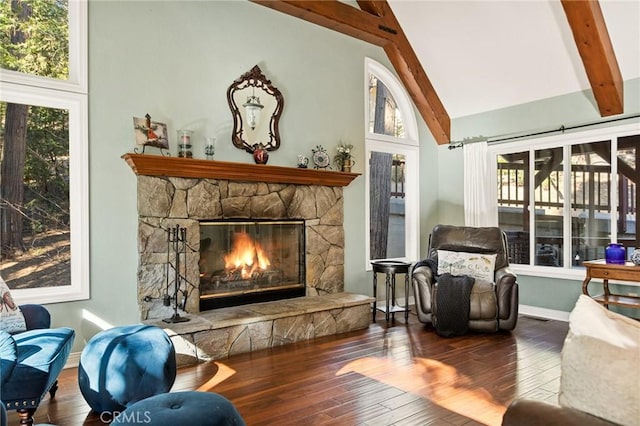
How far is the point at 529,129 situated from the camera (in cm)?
531

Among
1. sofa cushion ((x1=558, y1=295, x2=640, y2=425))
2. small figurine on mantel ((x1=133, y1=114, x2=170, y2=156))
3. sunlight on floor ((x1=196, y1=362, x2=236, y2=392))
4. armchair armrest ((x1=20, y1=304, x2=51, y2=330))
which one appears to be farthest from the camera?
small figurine on mantel ((x1=133, y1=114, x2=170, y2=156))

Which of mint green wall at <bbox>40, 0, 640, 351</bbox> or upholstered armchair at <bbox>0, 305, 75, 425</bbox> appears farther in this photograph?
mint green wall at <bbox>40, 0, 640, 351</bbox>

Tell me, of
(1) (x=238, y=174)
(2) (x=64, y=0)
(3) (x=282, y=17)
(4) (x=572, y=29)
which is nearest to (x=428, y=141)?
(4) (x=572, y=29)

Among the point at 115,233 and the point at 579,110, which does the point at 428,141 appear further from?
the point at 115,233

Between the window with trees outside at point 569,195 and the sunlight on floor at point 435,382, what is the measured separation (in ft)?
9.00

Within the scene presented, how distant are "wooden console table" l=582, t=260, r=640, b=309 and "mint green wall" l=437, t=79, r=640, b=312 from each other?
23.5 inches

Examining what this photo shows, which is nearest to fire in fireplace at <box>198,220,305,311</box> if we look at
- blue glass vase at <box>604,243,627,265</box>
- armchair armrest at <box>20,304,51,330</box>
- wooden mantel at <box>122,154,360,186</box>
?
wooden mantel at <box>122,154,360,186</box>

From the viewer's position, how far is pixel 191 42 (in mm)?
4023

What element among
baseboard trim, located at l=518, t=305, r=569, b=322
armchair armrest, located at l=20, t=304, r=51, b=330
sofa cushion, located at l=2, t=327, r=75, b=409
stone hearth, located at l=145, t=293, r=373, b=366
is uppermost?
armchair armrest, located at l=20, t=304, r=51, b=330

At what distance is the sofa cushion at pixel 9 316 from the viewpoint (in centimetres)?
248

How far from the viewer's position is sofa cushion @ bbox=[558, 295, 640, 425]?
3.11ft

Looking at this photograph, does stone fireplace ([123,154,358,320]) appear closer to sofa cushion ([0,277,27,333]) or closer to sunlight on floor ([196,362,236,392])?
sunlight on floor ([196,362,236,392])

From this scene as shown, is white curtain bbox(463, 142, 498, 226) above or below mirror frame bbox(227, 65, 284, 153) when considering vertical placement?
below

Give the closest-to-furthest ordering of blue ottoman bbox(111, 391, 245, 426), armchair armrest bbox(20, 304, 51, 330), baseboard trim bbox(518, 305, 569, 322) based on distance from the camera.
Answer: blue ottoman bbox(111, 391, 245, 426), armchair armrest bbox(20, 304, 51, 330), baseboard trim bbox(518, 305, 569, 322)
